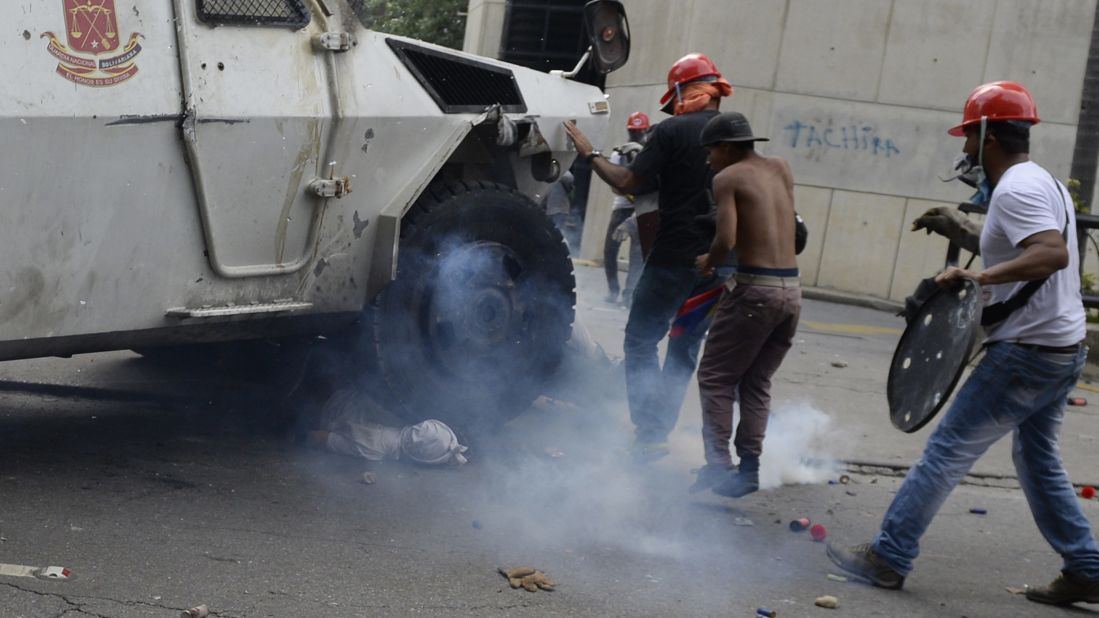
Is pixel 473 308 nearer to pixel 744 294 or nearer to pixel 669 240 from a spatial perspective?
pixel 669 240

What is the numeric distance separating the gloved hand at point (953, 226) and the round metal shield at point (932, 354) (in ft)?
0.77

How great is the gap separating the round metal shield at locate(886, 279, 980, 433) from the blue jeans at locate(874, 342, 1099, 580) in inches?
4.4

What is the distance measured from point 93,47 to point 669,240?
8.84 ft

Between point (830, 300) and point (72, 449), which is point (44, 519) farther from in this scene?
point (830, 300)

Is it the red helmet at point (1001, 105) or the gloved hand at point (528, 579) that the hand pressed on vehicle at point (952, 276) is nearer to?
the red helmet at point (1001, 105)

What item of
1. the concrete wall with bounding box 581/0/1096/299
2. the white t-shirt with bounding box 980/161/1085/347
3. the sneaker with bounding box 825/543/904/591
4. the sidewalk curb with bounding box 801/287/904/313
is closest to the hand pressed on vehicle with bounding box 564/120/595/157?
the white t-shirt with bounding box 980/161/1085/347

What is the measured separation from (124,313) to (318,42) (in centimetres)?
129

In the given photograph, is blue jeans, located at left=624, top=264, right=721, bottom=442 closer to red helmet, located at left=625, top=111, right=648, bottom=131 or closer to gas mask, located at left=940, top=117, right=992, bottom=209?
gas mask, located at left=940, top=117, right=992, bottom=209

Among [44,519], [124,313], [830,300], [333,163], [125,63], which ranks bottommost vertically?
[830,300]

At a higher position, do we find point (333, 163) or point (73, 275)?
point (333, 163)

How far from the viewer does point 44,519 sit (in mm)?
4477

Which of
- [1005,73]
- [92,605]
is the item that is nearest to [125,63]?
[92,605]

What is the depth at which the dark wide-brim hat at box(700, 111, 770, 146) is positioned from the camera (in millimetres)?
5438

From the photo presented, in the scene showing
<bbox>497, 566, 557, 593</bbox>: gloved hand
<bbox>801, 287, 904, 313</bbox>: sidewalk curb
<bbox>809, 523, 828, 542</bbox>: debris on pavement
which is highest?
<bbox>497, 566, 557, 593</bbox>: gloved hand
